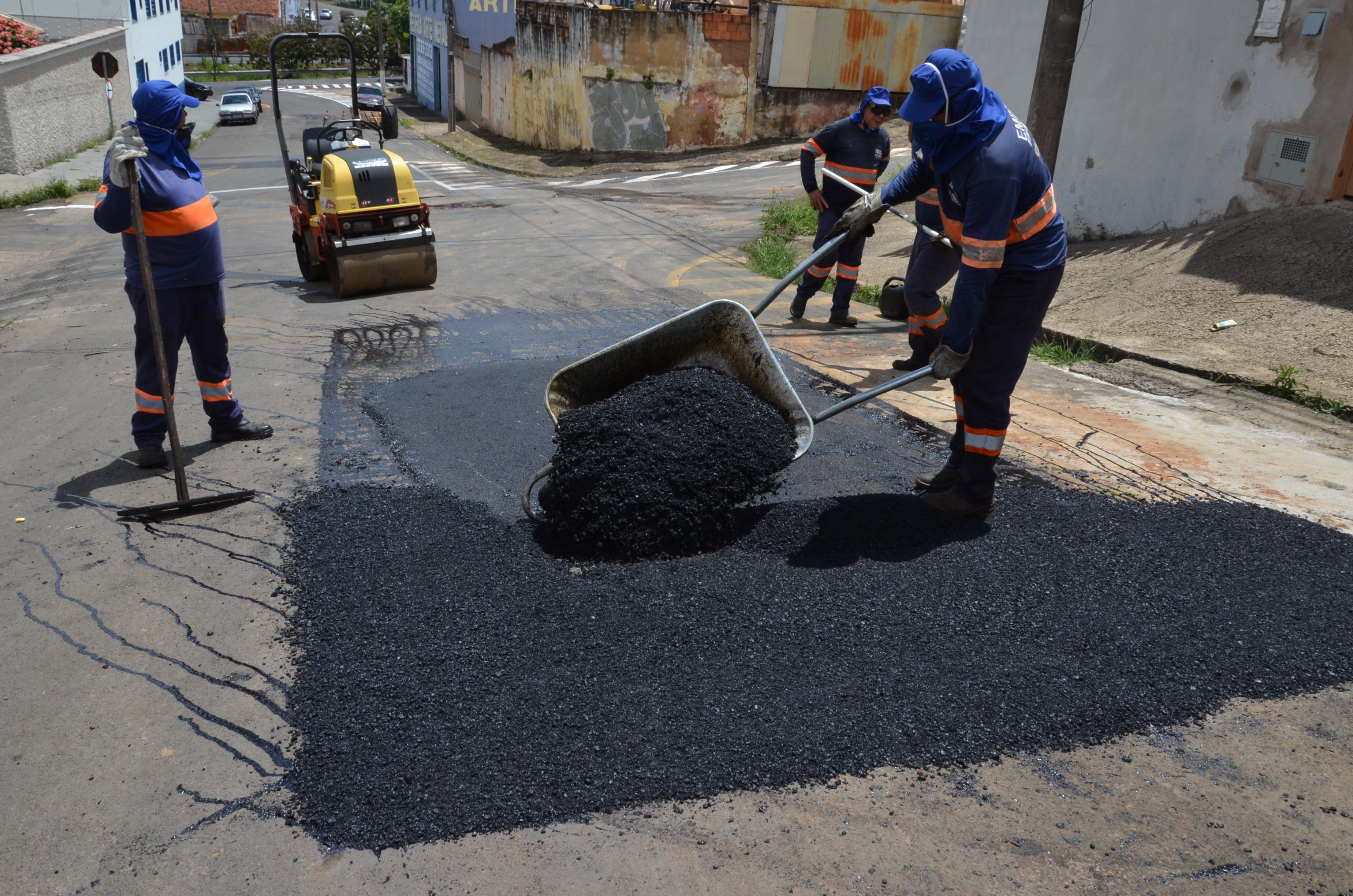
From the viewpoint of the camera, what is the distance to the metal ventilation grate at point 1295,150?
733 centimetres

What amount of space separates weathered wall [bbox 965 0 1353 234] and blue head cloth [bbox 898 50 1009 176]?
5.50 metres

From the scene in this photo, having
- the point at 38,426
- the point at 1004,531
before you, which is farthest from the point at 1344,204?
the point at 38,426

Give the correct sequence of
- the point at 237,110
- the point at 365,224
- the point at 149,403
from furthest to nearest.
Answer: the point at 237,110 < the point at 365,224 < the point at 149,403

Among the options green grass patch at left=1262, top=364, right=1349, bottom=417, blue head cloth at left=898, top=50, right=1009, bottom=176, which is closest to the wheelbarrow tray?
blue head cloth at left=898, top=50, right=1009, bottom=176

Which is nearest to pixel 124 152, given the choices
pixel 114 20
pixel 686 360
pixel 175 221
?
pixel 175 221

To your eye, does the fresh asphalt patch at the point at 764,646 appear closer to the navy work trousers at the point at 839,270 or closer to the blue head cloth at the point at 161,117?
the blue head cloth at the point at 161,117

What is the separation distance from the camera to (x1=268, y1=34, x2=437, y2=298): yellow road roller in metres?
7.98

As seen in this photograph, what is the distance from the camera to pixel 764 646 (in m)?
3.04

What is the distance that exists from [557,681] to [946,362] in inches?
79.7

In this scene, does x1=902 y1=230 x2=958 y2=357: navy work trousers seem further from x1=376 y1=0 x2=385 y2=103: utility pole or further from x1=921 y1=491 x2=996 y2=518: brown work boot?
x1=376 y1=0 x2=385 y2=103: utility pole

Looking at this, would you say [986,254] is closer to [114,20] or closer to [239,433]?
[239,433]

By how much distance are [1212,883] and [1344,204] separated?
6971mm

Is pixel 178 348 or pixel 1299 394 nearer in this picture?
pixel 178 348

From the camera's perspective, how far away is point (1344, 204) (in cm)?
713
